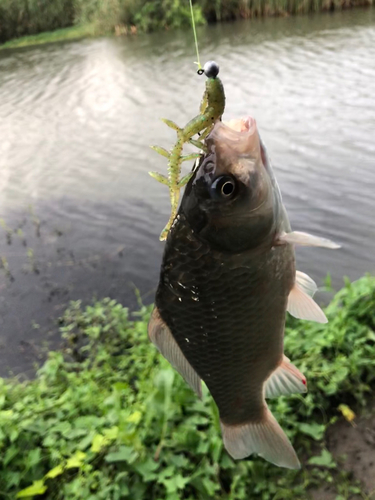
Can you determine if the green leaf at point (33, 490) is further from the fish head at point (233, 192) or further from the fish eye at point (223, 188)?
the fish eye at point (223, 188)

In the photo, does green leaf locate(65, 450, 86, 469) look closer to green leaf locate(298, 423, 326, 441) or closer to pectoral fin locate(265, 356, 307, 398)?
green leaf locate(298, 423, 326, 441)

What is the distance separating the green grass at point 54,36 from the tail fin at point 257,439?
25.2 metres

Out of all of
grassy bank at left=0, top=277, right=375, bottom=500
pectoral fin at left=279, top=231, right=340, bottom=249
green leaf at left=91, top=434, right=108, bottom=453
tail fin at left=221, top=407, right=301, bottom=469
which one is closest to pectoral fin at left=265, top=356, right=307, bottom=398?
tail fin at left=221, top=407, right=301, bottom=469

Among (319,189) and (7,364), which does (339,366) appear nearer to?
(7,364)

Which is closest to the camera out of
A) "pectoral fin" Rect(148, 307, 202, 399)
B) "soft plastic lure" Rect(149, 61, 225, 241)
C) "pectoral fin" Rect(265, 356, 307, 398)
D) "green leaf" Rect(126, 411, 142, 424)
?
"soft plastic lure" Rect(149, 61, 225, 241)

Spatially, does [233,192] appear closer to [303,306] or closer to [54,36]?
[303,306]

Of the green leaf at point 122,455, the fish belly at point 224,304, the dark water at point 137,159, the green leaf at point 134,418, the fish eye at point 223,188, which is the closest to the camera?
the fish eye at point 223,188

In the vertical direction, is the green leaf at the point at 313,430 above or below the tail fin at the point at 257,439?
below

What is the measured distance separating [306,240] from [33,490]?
7.23 ft

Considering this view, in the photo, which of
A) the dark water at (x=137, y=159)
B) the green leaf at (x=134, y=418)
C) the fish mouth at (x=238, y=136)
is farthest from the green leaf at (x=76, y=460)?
the dark water at (x=137, y=159)

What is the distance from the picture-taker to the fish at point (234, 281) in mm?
1093

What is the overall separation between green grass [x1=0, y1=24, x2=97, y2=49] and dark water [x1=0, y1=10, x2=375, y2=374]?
10483 mm

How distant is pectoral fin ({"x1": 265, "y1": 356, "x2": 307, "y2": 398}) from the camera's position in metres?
1.45

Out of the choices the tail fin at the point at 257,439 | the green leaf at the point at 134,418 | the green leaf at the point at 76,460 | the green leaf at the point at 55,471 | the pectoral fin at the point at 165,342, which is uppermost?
the pectoral fin at the point at 165,342
